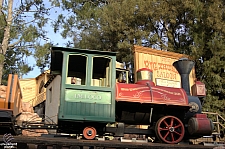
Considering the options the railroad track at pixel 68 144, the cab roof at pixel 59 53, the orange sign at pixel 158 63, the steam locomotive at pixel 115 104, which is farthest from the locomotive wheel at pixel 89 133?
the orange sign at pixel 158 63

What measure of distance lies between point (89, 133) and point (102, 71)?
1970mm

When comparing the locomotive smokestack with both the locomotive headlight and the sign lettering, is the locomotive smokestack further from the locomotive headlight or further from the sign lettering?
the sign lettering

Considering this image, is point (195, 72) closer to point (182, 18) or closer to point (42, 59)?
point (182, 18)

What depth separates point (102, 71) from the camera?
7.23m

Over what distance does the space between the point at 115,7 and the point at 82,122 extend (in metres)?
12.2

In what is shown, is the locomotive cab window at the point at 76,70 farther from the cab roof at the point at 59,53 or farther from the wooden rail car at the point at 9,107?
the wooden rail car at the point at 9,107

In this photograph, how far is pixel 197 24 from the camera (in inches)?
576

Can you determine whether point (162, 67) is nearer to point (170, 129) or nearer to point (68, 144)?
point (170, 129)

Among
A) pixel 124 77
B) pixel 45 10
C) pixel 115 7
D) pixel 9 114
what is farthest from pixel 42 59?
pixel 9 114

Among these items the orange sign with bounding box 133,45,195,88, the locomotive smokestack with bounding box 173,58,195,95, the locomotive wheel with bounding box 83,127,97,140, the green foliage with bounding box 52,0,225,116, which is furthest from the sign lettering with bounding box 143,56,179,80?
the locomotive wheel with bounding box 83,127,97,140

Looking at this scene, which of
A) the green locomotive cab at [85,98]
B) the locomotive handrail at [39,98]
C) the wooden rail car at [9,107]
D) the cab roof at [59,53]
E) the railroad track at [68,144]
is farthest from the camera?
the locomotive handrail at [39,98]

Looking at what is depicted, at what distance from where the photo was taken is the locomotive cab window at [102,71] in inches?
245

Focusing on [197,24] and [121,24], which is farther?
[121,24]

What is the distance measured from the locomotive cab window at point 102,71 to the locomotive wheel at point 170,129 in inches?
57.2
